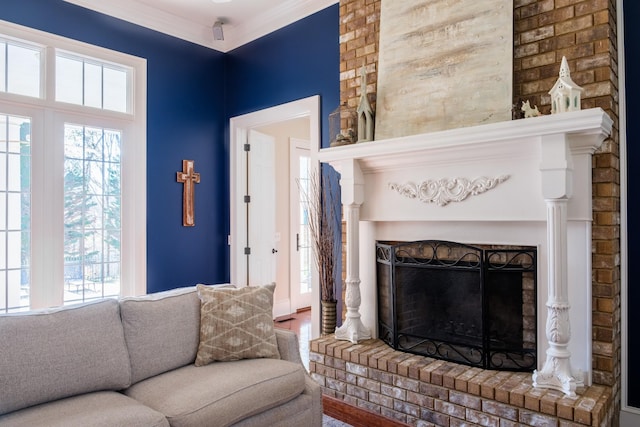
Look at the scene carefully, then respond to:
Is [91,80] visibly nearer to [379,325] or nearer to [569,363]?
[379,325]

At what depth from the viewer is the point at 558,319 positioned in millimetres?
2205

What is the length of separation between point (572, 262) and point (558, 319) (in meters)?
0.34

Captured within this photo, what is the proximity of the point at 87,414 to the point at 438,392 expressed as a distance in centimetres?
177

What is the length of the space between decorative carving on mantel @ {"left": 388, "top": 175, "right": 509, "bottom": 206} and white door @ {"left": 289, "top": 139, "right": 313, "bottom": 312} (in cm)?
303

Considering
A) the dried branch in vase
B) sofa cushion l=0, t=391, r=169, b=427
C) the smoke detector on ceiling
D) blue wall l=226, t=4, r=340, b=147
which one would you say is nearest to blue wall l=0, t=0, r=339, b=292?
blue wall l=226, t=4, r=340, b=147

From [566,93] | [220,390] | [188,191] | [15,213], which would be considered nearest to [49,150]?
[15,213]

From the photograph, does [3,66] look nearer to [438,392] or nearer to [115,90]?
[115,90]

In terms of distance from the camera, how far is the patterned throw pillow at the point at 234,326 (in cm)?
232

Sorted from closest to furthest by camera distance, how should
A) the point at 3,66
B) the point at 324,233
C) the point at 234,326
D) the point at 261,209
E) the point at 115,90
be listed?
1. the point at 234,326
2. the point at 3,66
3. the point at 324,233
4. the point at 115,90
5. the point at 261,209

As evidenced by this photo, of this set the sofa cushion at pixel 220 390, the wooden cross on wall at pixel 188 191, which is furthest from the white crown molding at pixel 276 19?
the sofa cushion at pixel 220 390

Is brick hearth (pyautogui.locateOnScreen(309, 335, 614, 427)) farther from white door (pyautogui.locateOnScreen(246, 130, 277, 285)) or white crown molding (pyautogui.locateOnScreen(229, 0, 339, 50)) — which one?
white crown molding (pyautogui.locateOnScreen(229, 0, 339, 50))

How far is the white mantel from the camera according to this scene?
2.21m

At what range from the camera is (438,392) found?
97.3 inches

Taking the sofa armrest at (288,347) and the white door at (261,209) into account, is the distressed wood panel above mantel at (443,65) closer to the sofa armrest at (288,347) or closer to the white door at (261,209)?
the sofa armrest at (288,347)
